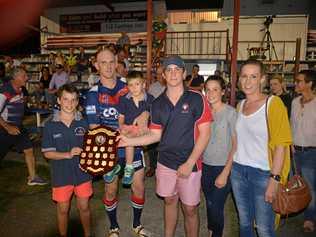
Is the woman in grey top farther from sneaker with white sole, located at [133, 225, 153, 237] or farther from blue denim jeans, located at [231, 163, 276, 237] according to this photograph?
sneaker with white sole, located at [133, 225, 153, 237]

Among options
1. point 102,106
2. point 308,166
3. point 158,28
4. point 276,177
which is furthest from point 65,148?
point 158,28

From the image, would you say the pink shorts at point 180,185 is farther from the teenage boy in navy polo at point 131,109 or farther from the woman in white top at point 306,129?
the woman in white top at point 306,129

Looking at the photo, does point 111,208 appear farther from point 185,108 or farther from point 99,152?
point 185,108

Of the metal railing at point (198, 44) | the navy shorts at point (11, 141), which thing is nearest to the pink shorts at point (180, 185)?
the navy shorts at point (11, 141)

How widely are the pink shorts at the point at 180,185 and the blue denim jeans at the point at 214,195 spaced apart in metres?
0.17

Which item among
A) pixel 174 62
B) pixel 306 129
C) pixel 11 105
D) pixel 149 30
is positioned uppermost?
pixel 149 30

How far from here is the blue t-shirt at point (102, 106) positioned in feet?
11.8

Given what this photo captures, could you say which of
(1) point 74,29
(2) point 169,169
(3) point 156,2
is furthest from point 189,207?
(1) point 74,29

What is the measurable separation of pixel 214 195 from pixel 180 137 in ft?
2.57

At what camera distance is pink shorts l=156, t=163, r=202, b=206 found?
10.2 ft

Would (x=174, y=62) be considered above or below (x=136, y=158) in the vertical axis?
above

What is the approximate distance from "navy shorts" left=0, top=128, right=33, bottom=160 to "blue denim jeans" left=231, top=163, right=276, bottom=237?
411 cm

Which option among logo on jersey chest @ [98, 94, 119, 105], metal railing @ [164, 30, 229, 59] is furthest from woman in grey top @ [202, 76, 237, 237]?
metal railing @ [164, 30, 229, 59]

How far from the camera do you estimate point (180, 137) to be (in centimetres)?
304
